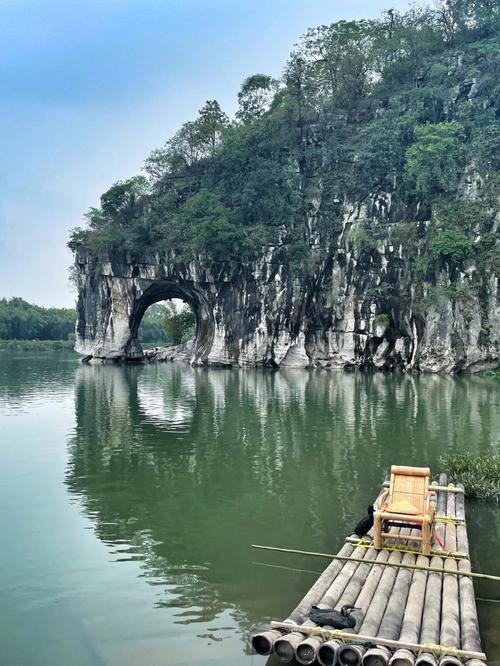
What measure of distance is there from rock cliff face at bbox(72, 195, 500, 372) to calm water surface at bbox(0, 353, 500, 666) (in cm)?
1666

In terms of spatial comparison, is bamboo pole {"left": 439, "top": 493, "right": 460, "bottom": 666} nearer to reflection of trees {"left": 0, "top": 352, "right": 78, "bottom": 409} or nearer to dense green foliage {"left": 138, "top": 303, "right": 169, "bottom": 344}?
reflection of trees {"left": 0, "top": 352, "right": 78, "bottom": 409}

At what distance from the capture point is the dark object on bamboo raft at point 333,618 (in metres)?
5.16

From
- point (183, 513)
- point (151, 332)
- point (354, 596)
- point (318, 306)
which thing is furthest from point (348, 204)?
point (151, 332)

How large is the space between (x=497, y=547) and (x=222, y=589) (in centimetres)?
383

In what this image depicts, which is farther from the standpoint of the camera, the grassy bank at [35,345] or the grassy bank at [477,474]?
the grassy bank at [35,345]

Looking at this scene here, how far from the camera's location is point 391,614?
5.45 meters

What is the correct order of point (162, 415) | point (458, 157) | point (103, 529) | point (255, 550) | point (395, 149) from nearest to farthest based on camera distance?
point (255, 550)
point (103, 529)
point (162, 415)
point (458, 157)
point (395, 149)

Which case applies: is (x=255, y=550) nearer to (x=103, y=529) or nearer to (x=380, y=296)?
(x=103, y=529)

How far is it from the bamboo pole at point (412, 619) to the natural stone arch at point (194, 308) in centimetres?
4450

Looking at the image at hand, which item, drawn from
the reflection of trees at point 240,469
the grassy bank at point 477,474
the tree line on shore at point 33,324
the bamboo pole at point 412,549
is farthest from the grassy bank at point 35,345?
the bamboo pole at point 412,549

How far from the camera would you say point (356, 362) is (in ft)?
143

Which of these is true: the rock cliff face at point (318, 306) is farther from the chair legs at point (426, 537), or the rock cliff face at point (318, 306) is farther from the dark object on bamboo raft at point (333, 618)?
the dark object on bamboo raft at point (333, 618)

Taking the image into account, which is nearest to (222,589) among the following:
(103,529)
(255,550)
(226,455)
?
(255,550)

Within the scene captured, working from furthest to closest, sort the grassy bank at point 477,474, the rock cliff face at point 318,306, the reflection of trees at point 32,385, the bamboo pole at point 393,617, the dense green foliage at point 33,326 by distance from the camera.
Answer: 1. the dense green foliage at point 33,326
2. the rock cliff face at point 318,306
3. the reflection of trees at point 32,385
4. the grassy bank at point 477,474
5. the bamboo pole at point 393,617
